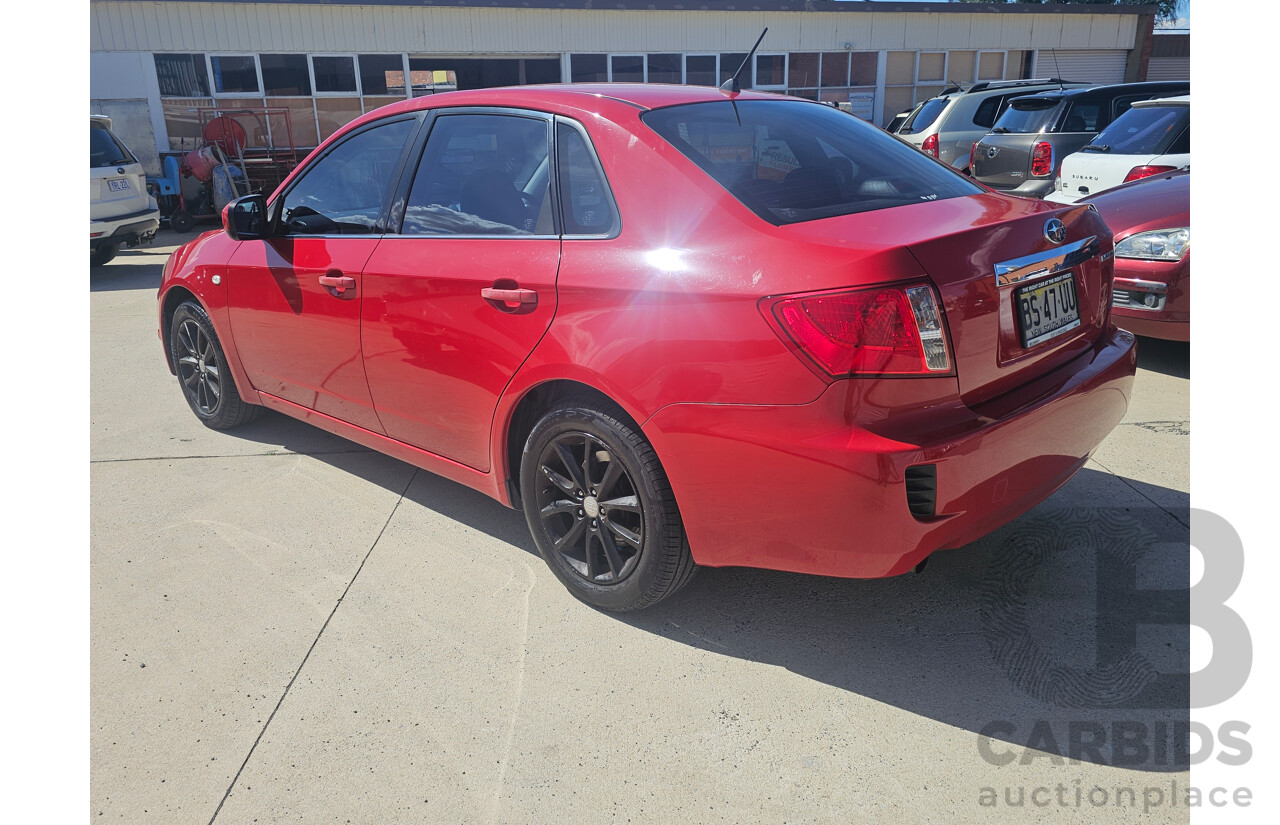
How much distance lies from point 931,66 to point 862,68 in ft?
7.22

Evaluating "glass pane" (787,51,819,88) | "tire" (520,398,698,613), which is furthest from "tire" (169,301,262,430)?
"glass pane" (787,51,819,88)

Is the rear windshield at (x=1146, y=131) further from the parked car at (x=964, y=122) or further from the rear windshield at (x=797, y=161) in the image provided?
the parked car at (x=964, y=122)

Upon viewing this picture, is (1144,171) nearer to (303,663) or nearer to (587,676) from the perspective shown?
(587,676)

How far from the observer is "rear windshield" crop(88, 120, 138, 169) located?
10.6 meters

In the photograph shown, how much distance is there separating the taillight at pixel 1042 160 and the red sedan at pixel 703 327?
6.89 m

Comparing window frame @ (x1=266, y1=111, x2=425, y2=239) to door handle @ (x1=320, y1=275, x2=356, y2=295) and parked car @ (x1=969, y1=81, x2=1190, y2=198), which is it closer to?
door handle @ (x1=320, y1=275, x2=356, y2=295)

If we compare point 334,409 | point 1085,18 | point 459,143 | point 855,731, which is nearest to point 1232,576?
point 855,731

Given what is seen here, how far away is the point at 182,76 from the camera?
1847cm

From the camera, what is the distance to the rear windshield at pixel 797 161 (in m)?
2.59

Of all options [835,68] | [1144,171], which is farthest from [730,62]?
[1144,171]

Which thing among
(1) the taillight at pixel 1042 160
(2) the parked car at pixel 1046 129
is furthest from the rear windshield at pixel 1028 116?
(1) the taillight at pixel 1042 160

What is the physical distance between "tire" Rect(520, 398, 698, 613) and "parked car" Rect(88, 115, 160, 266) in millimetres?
9768

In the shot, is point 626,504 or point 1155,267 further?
point 1155,267

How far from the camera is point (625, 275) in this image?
2.56 metres
